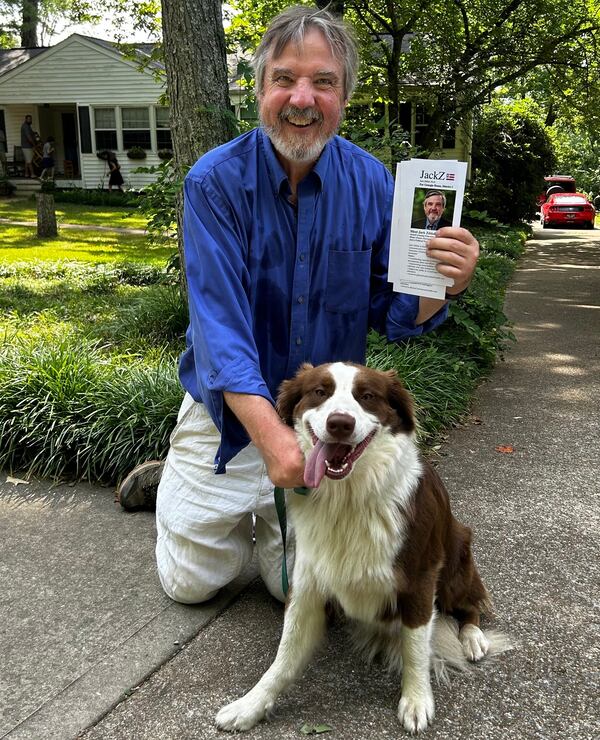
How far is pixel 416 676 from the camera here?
2502 mm

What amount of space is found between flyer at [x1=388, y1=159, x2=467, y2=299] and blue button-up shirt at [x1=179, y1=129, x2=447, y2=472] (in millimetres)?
320

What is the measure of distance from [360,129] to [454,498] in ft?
14.3

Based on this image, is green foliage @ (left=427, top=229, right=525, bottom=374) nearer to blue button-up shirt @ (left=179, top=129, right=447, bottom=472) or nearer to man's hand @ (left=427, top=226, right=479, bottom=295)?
blue button-up shirt @ (left=179, top=129, right=447, bottom=472)

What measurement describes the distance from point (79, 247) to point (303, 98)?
1250 centimetres

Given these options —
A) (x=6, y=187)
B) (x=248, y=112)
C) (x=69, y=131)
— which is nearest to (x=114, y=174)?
(x=6, y=187)

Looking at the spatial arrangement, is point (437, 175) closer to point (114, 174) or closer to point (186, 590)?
point (186, 590)

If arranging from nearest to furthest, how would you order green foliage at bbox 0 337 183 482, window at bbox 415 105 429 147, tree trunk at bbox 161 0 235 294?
green foliage at bbox 0 337 183 482 → tree trunk at bbox 161 0 235 294 → window at bbox 415 105 429 147

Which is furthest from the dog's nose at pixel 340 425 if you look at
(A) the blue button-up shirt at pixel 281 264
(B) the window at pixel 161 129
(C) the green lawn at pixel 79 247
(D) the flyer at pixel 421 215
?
(B) the window at pixel 161 129

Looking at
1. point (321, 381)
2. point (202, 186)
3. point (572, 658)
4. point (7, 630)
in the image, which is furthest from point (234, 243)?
point (572, 658)

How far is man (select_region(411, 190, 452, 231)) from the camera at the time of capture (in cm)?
243

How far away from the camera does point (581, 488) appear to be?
442 centimetres

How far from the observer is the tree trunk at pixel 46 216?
15.2m

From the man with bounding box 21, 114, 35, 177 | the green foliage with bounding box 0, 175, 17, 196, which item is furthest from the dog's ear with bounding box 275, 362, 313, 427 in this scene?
the man with bounding box 21, 114, 35, 177

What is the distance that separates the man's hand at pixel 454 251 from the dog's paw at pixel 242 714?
1723mm
